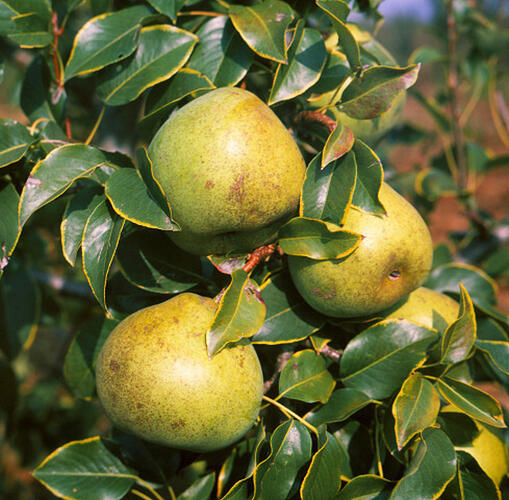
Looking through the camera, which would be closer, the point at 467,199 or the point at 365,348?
the point at 365,348

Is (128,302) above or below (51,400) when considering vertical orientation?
above

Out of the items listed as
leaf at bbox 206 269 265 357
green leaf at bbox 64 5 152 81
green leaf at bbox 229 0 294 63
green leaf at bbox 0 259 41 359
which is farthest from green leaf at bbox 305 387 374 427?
green leaf at bbox 0 259 41 359

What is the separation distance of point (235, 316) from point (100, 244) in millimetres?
296

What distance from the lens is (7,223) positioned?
0.99 metres

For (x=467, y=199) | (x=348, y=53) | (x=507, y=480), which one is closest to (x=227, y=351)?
(x=348, y=53)

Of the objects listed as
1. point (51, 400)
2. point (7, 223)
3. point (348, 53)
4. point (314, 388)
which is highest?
point (348, 53)

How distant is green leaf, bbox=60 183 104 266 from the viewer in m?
0.97

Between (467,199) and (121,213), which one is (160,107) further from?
(467,199)

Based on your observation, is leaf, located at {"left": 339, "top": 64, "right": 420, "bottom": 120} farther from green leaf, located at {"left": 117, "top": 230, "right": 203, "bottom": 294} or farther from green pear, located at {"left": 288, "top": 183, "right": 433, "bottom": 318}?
green leaf, located at {"left": 117, "top": 230, "right": 203, "bottom": 294}

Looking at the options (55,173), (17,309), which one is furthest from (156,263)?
(17,309)

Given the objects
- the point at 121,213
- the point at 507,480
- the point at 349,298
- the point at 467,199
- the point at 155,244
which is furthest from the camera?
the point at 467,199

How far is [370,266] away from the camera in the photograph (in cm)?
99

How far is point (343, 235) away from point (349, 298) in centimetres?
15

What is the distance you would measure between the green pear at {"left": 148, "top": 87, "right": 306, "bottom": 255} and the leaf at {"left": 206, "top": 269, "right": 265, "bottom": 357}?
12cm
